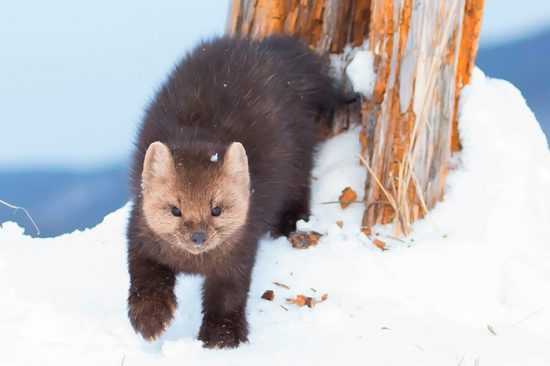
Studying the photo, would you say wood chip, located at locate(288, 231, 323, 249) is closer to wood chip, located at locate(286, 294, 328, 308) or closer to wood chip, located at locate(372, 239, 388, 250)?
wood chip, located at locate(372, 239, 388, 250)

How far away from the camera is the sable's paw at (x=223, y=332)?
17.3 ft

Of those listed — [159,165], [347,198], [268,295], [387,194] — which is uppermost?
[159,165]

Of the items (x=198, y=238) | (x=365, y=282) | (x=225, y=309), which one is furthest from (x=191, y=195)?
(x=365, y=282)

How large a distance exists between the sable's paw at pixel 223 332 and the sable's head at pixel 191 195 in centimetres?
48

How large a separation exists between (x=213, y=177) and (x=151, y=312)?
82 cm

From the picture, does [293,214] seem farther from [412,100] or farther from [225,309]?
[225,309]

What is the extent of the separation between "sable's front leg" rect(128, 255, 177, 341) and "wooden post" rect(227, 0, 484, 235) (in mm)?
1891

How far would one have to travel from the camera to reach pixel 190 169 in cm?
502

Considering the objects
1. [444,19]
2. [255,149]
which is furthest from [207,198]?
[444,19]

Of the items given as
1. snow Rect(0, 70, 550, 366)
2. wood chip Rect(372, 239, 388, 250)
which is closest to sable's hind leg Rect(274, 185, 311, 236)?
snow Rect(0, 70, 550, 366)

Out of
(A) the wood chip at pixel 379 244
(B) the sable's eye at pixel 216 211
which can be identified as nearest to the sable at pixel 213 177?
(B) the sable's eye at pixel 216 211

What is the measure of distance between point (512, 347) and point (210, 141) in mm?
2105

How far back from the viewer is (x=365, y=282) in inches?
237

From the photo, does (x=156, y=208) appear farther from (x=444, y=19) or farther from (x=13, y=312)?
(x=444, y=19)
